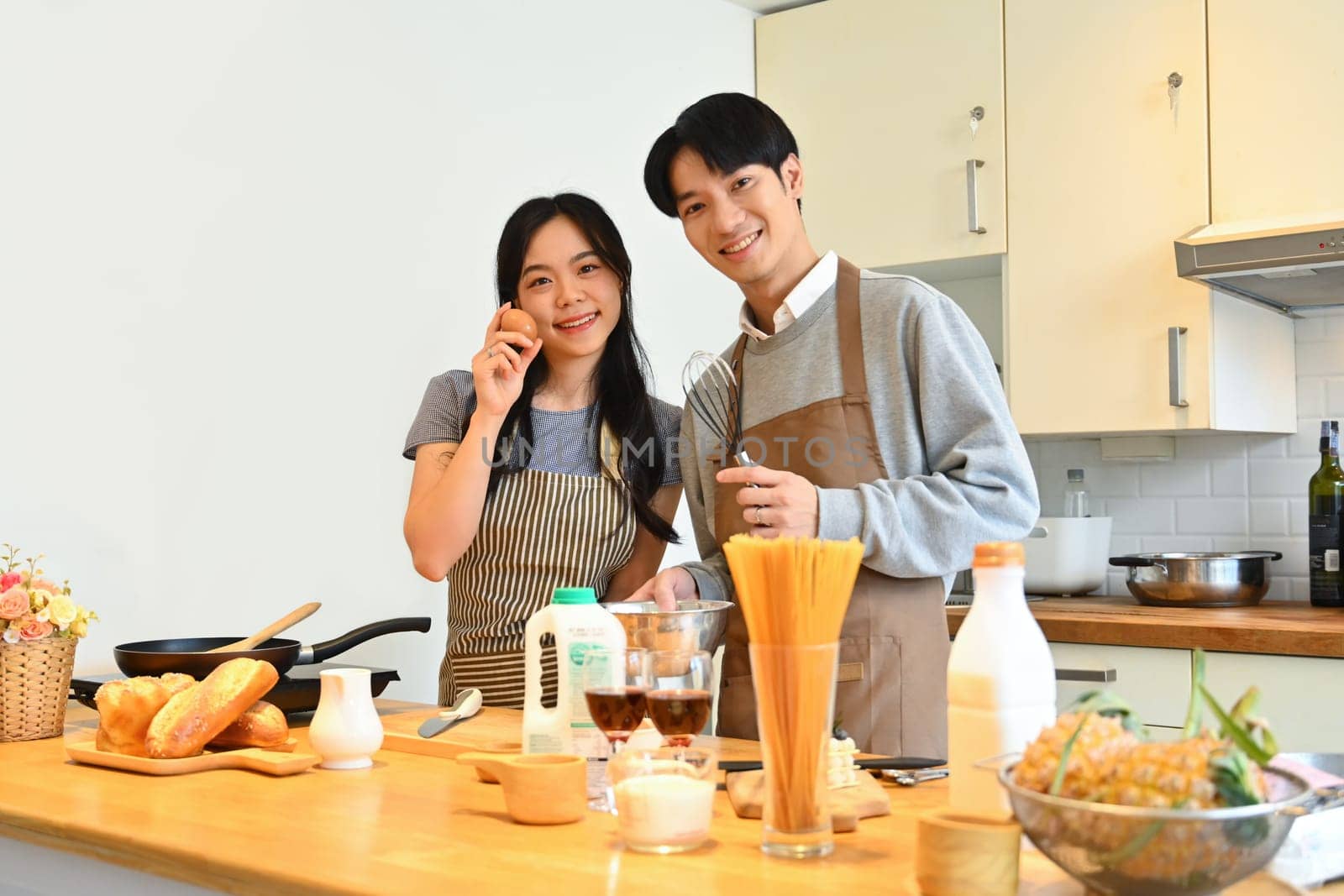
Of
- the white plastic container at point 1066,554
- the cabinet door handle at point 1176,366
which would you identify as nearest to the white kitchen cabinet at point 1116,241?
the cabinet door handle at point 1176,366

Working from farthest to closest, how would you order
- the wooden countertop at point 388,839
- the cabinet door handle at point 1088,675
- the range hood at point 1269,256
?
the cabinet door handle at point 1088,675
the range hood at point 1269,256
the wooden countertop at point 388,839

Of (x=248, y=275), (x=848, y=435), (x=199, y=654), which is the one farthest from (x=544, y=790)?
(x=248, y=275)

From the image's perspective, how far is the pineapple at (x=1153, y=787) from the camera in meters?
0.74

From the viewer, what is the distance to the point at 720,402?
2047mm

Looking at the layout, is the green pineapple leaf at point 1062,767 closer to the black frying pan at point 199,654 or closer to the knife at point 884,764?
the knife at point 884,764

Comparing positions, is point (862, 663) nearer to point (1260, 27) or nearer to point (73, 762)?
point (73, 762)

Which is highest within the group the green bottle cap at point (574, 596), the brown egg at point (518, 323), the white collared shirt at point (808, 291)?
the white collared shirt at point (808, 291)

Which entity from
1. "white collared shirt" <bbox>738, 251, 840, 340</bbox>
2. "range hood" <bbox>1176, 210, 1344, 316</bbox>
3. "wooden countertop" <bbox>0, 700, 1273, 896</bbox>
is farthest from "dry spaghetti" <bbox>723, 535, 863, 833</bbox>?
"range hood" <bbox>1176, 210, 1344, 316</bbox>

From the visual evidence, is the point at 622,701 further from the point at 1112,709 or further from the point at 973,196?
the point at 973,196

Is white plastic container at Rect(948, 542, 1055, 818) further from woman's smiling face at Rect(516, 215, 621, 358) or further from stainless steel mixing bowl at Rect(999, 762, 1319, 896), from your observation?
woman's smiling face at Rect(516, 215, 621, 358)

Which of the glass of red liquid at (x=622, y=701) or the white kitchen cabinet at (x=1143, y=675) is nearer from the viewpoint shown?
the glass of red liquid at (x=622, y=701)

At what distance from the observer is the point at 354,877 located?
3.19ft

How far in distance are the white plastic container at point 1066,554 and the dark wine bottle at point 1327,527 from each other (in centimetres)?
50

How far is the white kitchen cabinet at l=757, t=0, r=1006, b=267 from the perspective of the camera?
A: 10.6ft
